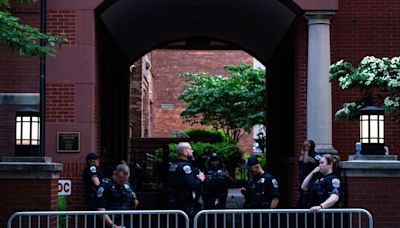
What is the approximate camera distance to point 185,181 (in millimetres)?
10672

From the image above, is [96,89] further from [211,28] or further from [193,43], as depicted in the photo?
[193,43]

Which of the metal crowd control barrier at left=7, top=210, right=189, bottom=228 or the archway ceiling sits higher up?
the archway ceiling

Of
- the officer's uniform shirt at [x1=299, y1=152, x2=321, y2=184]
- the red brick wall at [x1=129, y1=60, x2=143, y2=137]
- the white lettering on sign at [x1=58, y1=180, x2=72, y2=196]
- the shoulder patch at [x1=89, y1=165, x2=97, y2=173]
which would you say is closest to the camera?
the officer's uniform shirt at [x1=299, y1=152, x2=321, y2=184]

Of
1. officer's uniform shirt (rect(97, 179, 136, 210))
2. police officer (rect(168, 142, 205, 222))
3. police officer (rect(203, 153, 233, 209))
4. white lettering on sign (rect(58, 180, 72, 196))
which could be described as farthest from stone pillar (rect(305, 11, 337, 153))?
officer's uniform shirt (rect(97, 179, 136, 210))

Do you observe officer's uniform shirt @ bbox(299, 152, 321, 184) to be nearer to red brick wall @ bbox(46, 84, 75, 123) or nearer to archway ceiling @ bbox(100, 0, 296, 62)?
red brick wall @ bbox(46, 84, 75, 123)

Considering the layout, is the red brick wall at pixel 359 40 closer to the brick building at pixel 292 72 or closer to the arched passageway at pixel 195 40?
the brick building at pixel 292 72

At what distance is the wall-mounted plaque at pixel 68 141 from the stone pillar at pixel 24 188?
3379 mm

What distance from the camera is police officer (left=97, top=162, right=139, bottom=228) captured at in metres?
9.57

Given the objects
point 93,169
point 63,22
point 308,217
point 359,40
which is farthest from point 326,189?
point 63,22

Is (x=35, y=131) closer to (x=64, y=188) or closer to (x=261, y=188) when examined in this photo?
(x=64, y=188)

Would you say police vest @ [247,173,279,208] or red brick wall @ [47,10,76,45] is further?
red brick wall @ [47,10,76,45]

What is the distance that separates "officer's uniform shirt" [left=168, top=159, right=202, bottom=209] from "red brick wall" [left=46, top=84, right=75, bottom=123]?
4.37m

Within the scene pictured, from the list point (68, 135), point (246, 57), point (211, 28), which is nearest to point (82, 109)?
point (68, 135)

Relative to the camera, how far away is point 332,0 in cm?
1490
